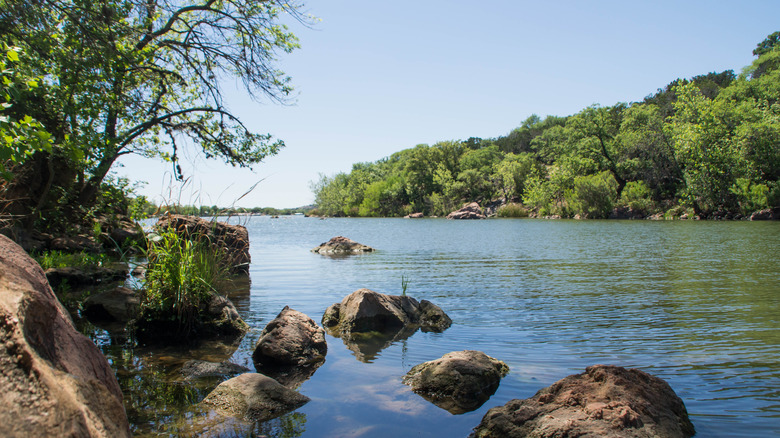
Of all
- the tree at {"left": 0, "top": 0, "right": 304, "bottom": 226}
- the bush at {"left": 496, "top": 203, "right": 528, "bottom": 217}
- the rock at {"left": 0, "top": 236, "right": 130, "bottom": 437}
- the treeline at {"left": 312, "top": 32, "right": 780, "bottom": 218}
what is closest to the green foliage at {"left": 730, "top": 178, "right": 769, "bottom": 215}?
the treeline at {"left": 312, "top": 32, "right": 780, "bottom": 218}

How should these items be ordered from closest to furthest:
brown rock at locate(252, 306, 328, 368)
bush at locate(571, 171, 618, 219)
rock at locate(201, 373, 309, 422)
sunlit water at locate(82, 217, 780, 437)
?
rock at locate(201, 373, 309, 422), sunlit water at locate(82, 217, 780, 437), brown rock at locate(252, 306, 328, 368), bush at locate(571, 171, 618, 219)

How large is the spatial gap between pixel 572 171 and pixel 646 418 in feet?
242

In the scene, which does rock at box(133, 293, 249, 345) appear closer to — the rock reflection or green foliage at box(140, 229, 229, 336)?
green foliage at box(140, 229, 229, 336)

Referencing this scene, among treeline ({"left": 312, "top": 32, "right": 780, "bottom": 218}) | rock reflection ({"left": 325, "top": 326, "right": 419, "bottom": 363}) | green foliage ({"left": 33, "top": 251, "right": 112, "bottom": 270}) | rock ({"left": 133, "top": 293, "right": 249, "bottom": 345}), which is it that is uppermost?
treeline ({"left": 312, "top": 32, "right": 780, "bottom": 218})

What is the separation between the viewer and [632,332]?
8570 mm

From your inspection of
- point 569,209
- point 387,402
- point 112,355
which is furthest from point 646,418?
point 569,209

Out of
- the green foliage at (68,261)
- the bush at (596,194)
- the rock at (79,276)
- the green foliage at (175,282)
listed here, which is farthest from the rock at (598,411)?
the bush at (596,194)

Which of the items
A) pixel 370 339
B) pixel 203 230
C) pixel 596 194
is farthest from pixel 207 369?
pixel 596 194

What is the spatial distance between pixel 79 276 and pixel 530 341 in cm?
1124

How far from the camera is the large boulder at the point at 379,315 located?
904 centimetres

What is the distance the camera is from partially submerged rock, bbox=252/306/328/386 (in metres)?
6.70

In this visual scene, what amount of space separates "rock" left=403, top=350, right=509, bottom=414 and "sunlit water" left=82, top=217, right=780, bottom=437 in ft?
0.49

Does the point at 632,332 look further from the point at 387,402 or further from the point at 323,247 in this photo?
the point at 323,247

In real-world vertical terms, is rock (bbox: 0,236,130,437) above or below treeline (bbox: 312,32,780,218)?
below
